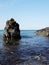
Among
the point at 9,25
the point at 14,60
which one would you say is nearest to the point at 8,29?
the point at 9,25

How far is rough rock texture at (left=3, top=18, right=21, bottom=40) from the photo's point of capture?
70.4 m

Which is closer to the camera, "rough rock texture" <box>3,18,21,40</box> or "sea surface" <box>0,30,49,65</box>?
"sea surface" <box>0,30,49,65</box>

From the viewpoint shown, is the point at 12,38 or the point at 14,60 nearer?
the point at 14,60

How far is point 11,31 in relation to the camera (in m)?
70.7

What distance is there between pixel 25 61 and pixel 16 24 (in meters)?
44.4

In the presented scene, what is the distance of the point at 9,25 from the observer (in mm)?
72500

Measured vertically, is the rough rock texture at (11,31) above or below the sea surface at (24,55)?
above

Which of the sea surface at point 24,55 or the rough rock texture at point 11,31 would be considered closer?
the sea surface at point 24,55

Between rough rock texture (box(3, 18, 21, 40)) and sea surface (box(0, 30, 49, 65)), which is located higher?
rough rock texture (box(3, 18, 21, 40))

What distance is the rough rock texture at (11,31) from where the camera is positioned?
70.4m

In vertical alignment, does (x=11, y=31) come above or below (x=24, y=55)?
above

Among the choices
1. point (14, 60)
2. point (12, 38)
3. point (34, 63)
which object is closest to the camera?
point (34, 63)

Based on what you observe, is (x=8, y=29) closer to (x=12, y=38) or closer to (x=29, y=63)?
(x=12, y=38)

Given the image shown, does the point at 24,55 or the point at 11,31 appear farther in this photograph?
the point at 11,31
